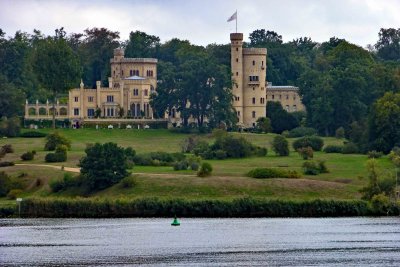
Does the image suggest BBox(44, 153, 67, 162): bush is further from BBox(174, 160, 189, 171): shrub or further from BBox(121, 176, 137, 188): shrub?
BBox(121, 176, 137, 188): shrub

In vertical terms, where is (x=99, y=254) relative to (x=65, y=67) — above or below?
below

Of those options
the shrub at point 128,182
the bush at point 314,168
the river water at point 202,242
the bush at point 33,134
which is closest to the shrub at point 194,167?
the bush at point 314,168

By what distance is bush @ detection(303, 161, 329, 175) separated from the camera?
485ft

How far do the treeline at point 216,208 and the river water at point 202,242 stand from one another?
100 inches

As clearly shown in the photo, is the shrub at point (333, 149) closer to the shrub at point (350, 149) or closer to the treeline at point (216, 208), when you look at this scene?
the shrub at point (350, 149)

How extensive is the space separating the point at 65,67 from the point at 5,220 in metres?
74.3

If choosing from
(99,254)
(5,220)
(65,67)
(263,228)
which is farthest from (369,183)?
(65,67)

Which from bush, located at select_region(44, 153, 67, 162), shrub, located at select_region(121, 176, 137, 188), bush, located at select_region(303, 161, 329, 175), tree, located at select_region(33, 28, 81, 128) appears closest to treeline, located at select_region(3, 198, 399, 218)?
shrub, located at select_region(121, 176, 137, 188)

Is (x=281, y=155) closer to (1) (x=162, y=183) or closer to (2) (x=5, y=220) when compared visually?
(1) (x=162, y=183)

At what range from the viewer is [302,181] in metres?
141

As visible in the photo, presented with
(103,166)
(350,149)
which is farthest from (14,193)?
(350,149)

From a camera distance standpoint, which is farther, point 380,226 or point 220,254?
point 380,226

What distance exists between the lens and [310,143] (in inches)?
6742

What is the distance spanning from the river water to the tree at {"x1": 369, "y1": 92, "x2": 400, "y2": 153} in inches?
1680
